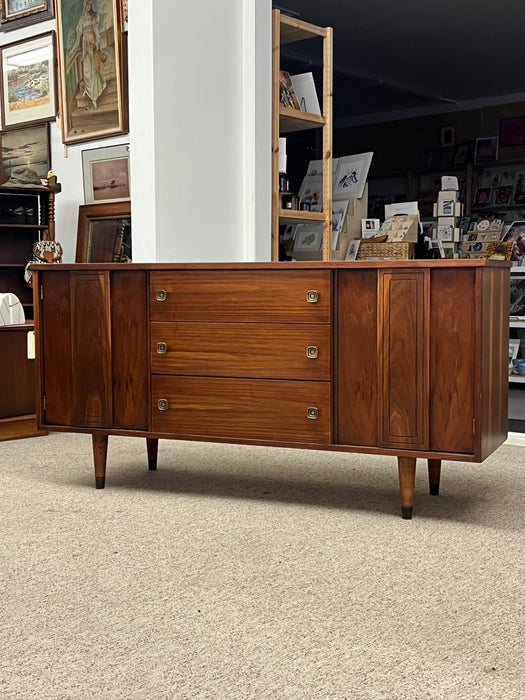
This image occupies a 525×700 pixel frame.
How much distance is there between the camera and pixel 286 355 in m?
3.14

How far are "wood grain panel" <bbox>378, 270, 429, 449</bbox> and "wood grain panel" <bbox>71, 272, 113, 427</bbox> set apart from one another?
111 cm

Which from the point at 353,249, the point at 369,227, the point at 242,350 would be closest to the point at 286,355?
the point at 242,350

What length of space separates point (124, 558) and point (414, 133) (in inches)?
330

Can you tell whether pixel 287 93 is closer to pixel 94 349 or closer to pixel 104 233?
pixel 104 233

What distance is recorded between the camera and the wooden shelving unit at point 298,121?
15.7 ft

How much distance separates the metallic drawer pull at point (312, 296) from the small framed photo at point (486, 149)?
650cm

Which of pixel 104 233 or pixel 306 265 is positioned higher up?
pixel 104 233

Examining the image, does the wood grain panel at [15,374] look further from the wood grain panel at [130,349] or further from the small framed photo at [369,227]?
the small framed photo at [369,227]

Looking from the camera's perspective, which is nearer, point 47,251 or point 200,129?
point 200,129

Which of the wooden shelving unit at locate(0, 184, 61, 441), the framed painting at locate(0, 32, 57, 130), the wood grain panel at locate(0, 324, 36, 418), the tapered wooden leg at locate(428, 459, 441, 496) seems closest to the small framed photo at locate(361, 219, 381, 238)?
the wooden shelving unit at locate(0, 184, 61, 441)

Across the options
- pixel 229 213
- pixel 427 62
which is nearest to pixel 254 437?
pixel 229 213

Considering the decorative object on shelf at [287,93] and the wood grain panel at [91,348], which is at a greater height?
the decorative object on shelf at [287,93]

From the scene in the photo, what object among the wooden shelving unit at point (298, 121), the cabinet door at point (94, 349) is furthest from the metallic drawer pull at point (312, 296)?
the wooden shelving unit at point (298, 121)

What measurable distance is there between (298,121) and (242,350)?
2231mm
